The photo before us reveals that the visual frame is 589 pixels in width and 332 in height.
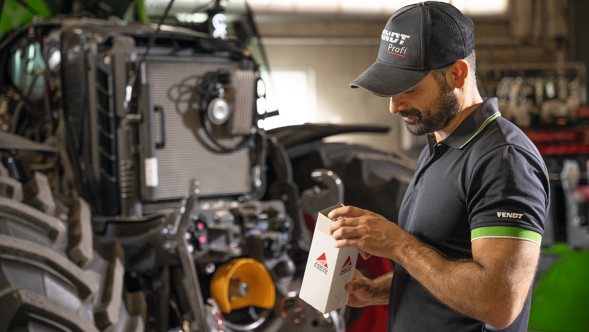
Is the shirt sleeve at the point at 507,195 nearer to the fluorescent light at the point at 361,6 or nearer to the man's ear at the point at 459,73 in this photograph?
the man's ear at the point at 459,73

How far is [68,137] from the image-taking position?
2.30 metres

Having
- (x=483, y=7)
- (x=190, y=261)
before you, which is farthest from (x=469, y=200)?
(x=483, y=7)

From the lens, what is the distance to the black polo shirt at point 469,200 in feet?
3.12

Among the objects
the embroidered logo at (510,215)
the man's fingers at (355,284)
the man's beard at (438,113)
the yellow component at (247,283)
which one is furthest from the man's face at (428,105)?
the yellow component at (247,283)

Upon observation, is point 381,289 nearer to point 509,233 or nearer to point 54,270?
point 509,233

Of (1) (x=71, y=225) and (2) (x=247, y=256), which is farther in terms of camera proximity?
(2) (x=247, y=256)

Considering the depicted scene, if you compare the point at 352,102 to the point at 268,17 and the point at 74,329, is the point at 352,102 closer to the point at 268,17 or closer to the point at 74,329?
the point at 268,17

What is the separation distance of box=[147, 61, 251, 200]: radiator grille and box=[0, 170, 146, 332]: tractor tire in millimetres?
393

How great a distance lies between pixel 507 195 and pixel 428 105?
0.25 meters

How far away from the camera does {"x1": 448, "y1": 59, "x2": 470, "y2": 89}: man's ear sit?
42.2 inches

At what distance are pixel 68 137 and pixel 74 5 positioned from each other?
900mm

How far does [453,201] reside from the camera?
41.6 inches

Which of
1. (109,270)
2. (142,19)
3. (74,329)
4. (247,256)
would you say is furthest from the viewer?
(142,19)

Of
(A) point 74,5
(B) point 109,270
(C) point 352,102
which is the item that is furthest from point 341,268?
(C) point 352,102
